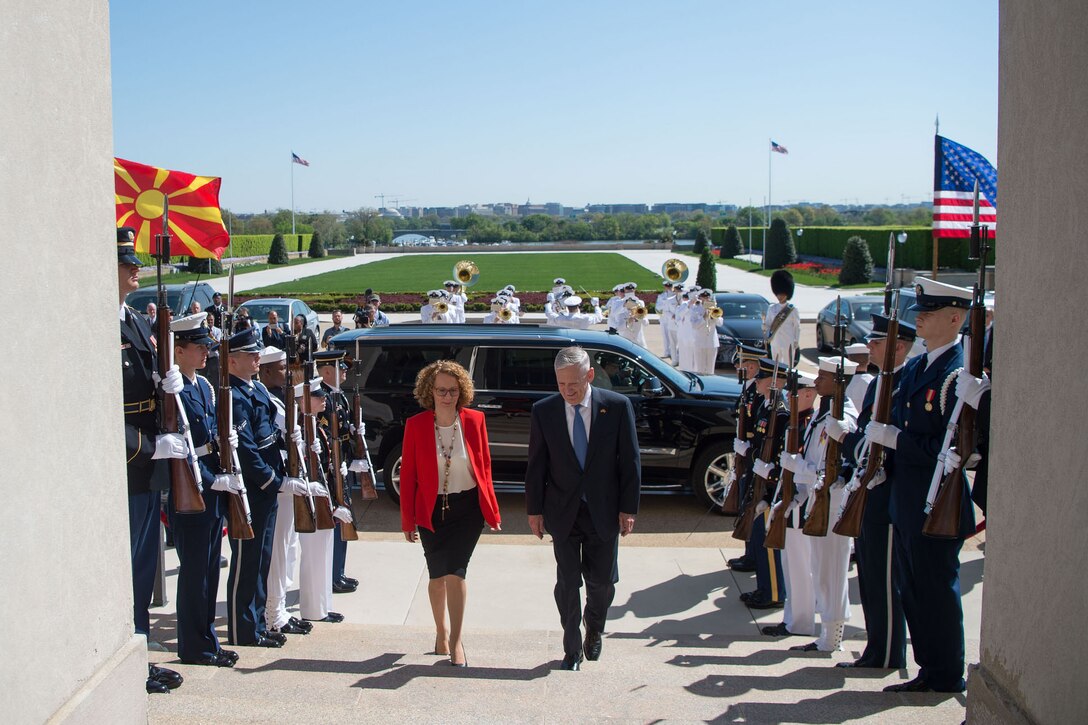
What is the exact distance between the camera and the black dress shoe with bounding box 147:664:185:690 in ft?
15.9

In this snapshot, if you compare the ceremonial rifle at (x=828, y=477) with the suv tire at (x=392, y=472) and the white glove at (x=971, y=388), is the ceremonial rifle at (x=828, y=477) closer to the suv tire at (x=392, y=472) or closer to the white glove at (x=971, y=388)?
the white glove at (x=971, y=388)

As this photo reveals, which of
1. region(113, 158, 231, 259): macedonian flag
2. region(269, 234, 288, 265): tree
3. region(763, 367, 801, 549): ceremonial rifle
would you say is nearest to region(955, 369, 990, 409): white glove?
region(763, 367, 801, 549): ceremonial rifle

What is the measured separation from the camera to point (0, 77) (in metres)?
3.02

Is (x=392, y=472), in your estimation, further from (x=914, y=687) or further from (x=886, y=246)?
(x=886, y=246)

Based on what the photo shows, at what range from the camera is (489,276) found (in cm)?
5456

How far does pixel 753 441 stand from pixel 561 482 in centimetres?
209

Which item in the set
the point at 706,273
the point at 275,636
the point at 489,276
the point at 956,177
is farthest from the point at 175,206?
the point at 489,276

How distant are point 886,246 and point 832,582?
1797 inches

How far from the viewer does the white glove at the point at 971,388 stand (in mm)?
4723

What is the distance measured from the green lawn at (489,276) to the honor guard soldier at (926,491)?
35132 millimetres

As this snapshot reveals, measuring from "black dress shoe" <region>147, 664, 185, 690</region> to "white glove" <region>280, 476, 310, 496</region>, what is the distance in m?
1.47

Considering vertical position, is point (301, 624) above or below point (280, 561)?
below

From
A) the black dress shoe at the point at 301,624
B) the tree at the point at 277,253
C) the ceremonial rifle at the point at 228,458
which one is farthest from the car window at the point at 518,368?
the tree at the point at 277,253

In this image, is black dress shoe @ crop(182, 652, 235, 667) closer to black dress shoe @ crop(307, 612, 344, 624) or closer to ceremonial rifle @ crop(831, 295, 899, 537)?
black dress shoe @ crop(307, 612, 344, 624)
